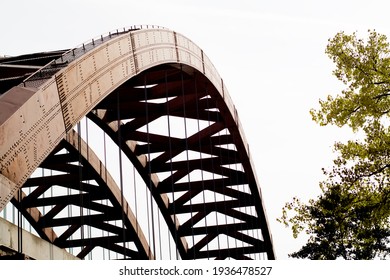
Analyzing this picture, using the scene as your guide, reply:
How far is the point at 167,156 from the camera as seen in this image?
92.7ft

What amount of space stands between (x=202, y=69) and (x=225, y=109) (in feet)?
12.4

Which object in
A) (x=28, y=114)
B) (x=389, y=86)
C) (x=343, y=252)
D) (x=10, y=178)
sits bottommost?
Answer: (x=10, y=178)

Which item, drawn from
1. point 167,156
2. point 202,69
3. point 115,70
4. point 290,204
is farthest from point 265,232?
point 115,70

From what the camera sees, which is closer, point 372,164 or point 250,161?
point 372,164

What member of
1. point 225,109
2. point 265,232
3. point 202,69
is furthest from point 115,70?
point 265,232

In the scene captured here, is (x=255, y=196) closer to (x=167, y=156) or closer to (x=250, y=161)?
(x=250, y=161)

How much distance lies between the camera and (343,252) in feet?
123

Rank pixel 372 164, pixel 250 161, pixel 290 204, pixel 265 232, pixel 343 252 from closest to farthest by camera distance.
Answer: pixel 372 164 < pixel 290 204 < pixel 250 161 < pixel 265 232 < pixel 343 252

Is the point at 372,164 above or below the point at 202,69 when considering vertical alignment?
below

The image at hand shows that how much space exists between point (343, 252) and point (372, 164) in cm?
2346
